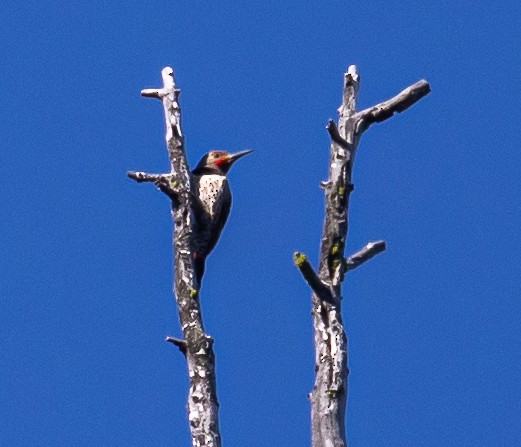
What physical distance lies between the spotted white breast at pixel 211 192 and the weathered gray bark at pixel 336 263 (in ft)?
8.92

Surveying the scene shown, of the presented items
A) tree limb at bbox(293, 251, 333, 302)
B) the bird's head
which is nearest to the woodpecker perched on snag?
the bird's head

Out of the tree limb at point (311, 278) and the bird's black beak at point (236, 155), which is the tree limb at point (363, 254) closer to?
the tree limb at point (311, 278)

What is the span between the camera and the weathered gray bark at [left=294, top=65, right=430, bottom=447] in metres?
8.02

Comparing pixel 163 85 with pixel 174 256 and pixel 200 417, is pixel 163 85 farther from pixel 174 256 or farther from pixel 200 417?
pixel 200 417

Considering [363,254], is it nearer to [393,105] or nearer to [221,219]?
[393,105]

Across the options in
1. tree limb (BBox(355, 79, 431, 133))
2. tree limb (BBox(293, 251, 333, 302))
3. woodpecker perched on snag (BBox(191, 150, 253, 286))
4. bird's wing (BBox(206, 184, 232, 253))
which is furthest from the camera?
bird's wing (BBox(206, 184, 232, 253))

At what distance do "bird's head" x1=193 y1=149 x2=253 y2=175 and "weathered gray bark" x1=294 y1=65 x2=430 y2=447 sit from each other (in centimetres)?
360

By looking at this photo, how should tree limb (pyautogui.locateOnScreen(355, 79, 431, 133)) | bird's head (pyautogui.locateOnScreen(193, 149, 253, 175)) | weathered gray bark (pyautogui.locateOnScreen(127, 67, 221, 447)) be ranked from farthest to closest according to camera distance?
1. bird's head (pyautogui.locateOnScreen(193, 149, 253, 175))
2. tree limb (pyautogui.locateOnScreen(355, 79, 431, 133))
3. weathered gray bark (pyautogui.locateOnScreen(127, 67, 221, 447))

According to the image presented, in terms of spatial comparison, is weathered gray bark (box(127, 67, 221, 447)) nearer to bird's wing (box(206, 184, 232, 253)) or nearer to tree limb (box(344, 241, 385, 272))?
tree limb (box(344, 241, 385, 272))

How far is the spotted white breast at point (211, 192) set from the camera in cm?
1141

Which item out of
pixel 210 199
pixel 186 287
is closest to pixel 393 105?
pixel 186 287

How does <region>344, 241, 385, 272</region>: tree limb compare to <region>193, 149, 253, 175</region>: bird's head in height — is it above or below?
below

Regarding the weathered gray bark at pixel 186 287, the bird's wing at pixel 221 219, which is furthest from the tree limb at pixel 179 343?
the bird's wing at pixel 221 219

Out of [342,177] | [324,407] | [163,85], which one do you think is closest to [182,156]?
[163,85]
